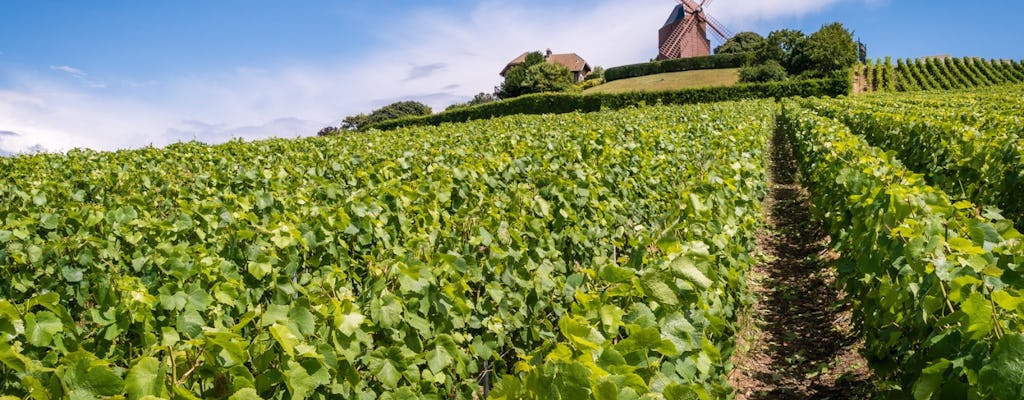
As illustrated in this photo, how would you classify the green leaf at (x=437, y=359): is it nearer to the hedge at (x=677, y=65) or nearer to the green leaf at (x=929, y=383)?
the green leaf at (x=929, y=383)

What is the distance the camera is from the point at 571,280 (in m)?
3.03

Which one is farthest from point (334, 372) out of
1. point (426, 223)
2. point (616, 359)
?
point (426, 223)

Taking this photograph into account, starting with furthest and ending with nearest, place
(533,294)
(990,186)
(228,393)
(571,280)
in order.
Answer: (990,186), (533,294), (571,280), (228,393)

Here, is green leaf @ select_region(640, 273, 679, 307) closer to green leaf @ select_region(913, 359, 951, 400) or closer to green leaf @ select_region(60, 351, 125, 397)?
green leaf @ select_region(913, 359, 951, 400)

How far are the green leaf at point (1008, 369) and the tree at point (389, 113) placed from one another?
2553 inches

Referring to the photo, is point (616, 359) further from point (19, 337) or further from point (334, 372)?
point (19, 337)

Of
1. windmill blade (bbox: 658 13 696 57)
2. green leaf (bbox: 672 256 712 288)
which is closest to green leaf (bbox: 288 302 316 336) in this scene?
green leaf (bbox: 672 256 712 288)

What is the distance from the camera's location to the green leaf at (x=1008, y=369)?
1.89 meters

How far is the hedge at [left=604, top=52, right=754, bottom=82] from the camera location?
203ft

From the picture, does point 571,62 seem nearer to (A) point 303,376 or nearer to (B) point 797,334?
(B) point 797,334

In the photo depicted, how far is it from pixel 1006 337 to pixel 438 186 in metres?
4.13

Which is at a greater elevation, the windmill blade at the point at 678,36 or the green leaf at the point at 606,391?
the windmill blade at the point at 678,36

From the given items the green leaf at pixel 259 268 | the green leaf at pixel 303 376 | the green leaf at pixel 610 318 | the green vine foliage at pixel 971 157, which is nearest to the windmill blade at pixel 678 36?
the green vine foliage at pixel 971 157

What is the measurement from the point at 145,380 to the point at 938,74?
74.6m
